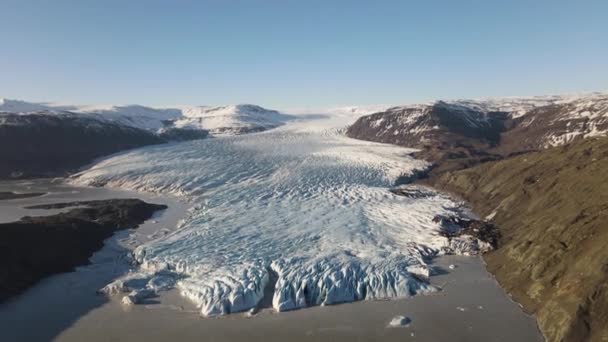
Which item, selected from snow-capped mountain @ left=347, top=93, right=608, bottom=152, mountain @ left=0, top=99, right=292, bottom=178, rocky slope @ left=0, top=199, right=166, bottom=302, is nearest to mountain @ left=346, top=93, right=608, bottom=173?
snow-capped mountain @ left=347, top=93, right=608, bottom=152

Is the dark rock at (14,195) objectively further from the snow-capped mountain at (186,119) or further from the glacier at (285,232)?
the snow-capped mountain at (186,119)

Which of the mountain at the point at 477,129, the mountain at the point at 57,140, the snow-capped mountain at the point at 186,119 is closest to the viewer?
the mountain at the point at 477,129

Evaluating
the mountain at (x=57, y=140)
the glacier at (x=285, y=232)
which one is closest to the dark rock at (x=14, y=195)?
the glacier at (x=285, y=232)

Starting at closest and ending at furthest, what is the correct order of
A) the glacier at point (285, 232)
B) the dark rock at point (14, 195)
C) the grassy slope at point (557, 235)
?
the grassy slope at point (557, 235), the glacier at point (285, 232), the dark rock at point (14, 195)

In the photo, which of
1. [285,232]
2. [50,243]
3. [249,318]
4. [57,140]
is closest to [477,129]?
[285,232]

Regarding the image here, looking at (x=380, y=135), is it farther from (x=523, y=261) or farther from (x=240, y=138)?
(x=523, y=261)

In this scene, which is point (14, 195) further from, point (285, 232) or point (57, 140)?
point (285, 232)
